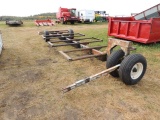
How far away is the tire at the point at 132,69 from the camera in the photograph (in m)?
3.26

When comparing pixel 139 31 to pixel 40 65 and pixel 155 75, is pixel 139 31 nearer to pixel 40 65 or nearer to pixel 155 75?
pixel 155 75

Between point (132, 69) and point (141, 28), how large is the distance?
3.60 metres

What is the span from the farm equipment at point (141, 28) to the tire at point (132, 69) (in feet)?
10.3

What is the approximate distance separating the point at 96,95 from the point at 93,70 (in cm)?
135

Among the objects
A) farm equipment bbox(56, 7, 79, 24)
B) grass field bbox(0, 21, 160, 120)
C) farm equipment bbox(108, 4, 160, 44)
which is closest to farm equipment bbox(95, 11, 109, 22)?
farm equipment bbox(56, 7, 79, 24)

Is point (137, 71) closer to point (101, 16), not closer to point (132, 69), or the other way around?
point (132, 69)

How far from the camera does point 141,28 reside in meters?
6.46

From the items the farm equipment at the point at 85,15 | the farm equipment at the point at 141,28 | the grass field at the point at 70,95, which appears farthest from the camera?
the farm equipment at the point at 85,15

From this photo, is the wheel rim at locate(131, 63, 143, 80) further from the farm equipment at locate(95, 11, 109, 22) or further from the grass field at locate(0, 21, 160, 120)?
the farm equipment at locate(95, 11, 109, 22)

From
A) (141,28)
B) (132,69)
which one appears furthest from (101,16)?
(132,69)

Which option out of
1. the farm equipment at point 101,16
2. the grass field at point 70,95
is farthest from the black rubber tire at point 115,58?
the farm equipment at point 101,16

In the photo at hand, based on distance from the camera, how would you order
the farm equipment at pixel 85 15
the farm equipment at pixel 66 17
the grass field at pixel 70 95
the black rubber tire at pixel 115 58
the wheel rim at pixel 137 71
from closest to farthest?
the grass field at pixel 70 95 → the wheel rim at pixel 137 71 → the black rubber tire at pixel 115 58 → the farm equipment at pixel 66 17 → the farm equipment at pixel 85 15

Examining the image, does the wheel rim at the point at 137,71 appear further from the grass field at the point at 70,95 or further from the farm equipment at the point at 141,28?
the farm equipment at the point at 141,28

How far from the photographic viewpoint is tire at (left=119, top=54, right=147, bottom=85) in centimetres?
326
